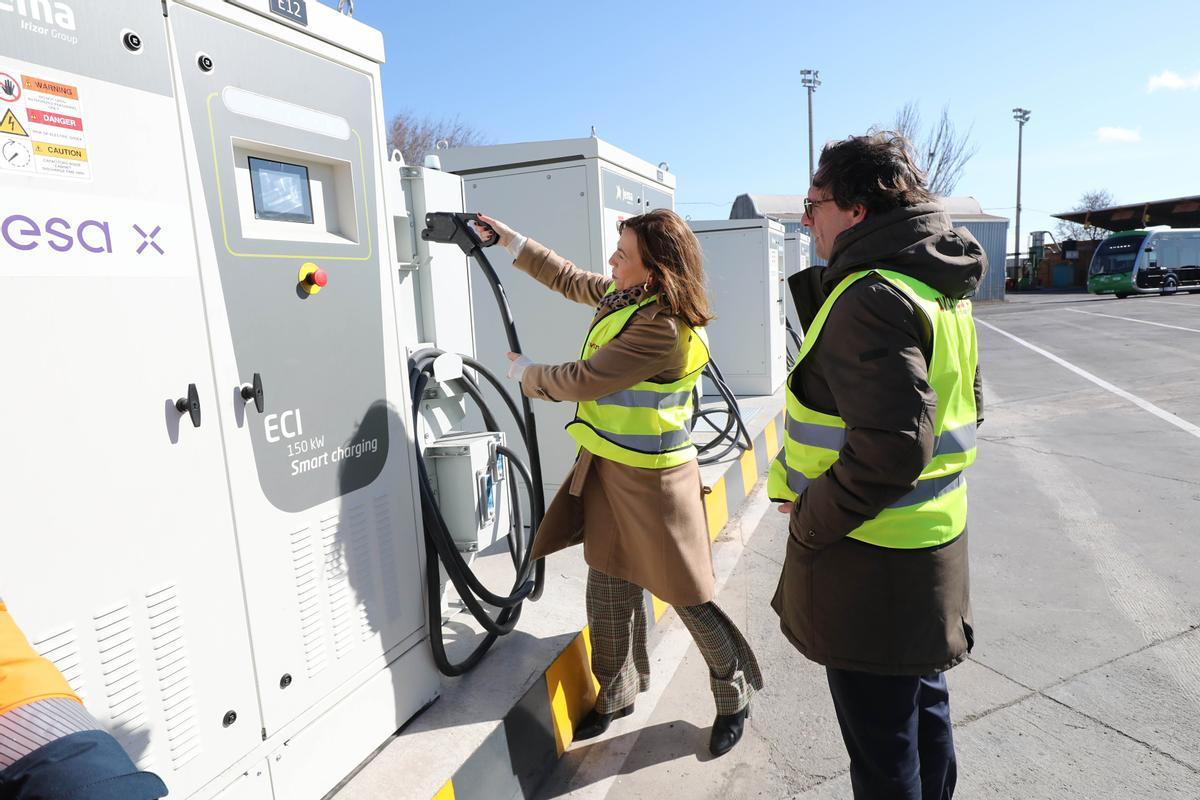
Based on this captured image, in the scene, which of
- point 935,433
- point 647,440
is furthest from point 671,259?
point 935,433

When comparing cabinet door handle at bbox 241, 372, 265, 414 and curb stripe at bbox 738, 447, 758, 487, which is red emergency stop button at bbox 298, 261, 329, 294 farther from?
curb stripe at bbox 738, 447, 758, 487

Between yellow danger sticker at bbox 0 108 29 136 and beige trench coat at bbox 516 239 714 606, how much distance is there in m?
1.47

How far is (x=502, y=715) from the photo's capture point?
8.12 ft

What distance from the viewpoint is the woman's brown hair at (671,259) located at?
2.40 m

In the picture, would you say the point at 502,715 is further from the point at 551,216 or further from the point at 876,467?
the point at 551,216

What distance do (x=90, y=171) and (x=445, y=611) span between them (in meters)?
2.14

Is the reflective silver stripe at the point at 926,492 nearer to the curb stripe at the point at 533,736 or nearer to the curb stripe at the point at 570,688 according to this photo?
the curb stripe at the point at 533,736

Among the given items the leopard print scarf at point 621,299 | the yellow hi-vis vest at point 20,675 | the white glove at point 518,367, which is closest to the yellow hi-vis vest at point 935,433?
the leopard print scarf at point 621,299

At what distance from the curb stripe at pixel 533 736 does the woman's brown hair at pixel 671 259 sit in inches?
33.8

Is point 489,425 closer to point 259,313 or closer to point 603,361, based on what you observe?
point 603,361

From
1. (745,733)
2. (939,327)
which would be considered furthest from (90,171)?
(745,733)

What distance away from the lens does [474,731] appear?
7.84 feet

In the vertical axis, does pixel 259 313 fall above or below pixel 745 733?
above

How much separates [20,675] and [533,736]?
193 centimetres
